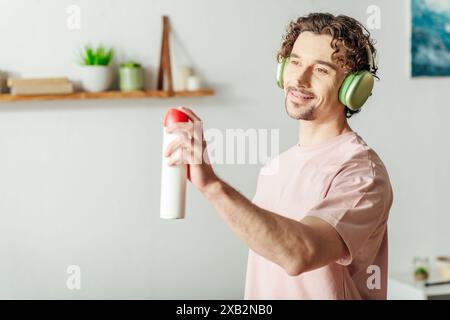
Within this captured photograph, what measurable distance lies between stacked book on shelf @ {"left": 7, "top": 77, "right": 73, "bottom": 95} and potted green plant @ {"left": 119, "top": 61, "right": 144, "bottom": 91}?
136 mm

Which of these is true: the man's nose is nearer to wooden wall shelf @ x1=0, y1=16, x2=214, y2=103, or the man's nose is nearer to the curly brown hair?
the curly brown hair

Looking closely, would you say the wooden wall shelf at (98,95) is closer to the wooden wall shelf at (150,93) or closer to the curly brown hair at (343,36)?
the wooden wall shelf at (150,93)

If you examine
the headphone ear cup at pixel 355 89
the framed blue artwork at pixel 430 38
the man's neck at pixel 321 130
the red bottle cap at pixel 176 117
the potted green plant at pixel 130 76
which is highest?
the framed blue artwork at pixel 430 38

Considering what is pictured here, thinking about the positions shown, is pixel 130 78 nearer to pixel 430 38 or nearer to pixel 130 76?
pixel 130 76

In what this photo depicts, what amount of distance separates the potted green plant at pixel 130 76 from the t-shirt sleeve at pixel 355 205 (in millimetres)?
1077

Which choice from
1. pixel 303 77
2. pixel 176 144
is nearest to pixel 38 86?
pixel 303 77

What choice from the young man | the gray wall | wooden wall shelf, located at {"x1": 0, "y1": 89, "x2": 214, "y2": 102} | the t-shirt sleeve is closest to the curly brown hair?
the young man

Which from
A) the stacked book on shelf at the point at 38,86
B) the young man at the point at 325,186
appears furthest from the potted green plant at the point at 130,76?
the young man at the point at 325,186

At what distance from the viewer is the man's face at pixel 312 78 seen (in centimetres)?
91

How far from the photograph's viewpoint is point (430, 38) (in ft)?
6.31

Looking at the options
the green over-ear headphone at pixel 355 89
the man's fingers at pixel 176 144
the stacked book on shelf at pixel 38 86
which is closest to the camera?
the man's fingers at pixel 176 144

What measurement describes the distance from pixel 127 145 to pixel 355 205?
1165 millimetres

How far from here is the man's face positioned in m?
0.91

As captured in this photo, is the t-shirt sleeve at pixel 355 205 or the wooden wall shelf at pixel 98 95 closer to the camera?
the t-shirt sleeve at pixel 355 205
